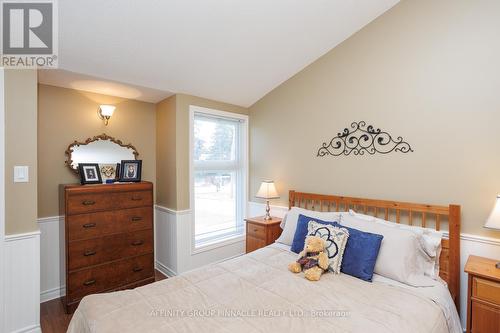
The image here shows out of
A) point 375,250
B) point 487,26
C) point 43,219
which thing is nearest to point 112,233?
point 43,219

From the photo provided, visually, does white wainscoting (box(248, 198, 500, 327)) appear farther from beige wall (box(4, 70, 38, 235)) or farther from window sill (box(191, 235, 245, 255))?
beige wall (box(4, 70, 38, 235))

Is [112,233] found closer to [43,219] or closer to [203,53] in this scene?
[43,219]

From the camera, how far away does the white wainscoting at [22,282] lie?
205 cm

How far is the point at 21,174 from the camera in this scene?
211 cm

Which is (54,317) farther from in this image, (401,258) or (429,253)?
(429,253)

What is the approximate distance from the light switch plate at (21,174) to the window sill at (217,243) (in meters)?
1.90

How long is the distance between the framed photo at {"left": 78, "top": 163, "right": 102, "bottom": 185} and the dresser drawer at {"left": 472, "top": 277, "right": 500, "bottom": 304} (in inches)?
136

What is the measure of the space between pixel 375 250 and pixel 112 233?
8.46 feet

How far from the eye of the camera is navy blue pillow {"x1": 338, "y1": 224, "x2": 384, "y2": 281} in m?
1.96

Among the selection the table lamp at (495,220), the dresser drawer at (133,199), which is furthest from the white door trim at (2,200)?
the table lamp at (495,220)

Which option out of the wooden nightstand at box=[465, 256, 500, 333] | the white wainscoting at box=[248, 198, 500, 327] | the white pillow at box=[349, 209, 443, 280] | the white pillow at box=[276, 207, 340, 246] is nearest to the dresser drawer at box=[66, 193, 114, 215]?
the white pillow at box=[276, 207, 340, 246]

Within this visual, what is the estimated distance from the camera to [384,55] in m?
2.56

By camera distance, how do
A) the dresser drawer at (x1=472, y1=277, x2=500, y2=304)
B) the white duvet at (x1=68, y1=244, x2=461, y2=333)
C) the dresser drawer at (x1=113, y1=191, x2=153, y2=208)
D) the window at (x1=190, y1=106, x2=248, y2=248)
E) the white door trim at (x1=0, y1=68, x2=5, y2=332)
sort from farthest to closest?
the window at (x1=190, y1=106, x2=248, y2=248)
the dresser drawer at (x1=113, y1=191, x2=153, y2=208)
the white door trim at (x1=0, y1=68, x2=5, y2=332)
the dresser drawer at (x1=472, y1=277, x2=500, y2=304)
the white duvet at (x1=68, y1=244, x2=461, y2=333)

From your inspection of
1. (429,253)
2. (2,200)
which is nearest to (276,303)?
(429,253)
